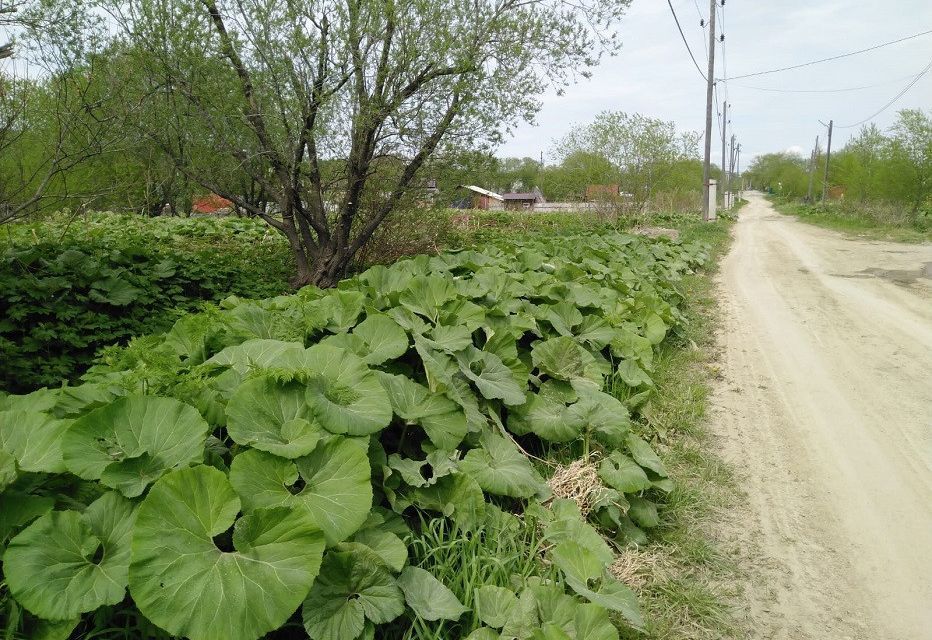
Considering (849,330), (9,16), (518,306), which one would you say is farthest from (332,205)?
(849,330)

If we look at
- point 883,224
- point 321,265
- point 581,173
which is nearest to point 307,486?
point 321,265

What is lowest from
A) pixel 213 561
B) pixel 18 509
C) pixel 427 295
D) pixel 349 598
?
pixel 349 598

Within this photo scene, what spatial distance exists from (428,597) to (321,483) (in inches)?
20.5

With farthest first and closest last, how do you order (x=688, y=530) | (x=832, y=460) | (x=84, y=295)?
(x=84, y=295) < (x=832, y=460) < (x=688, y=530)

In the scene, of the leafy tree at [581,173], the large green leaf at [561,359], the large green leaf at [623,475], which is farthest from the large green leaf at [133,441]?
the leafy tree at [581,173]

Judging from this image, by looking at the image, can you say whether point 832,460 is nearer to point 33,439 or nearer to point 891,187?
point 33,439

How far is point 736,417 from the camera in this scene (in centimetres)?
429

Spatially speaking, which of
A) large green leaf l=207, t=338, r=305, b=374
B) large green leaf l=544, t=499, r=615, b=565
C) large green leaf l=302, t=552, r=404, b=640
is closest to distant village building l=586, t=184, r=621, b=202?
large green leaf l=544, t=499, r=615, b=565

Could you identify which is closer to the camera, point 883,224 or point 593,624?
point 593,624

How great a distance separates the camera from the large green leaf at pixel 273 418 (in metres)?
1.83

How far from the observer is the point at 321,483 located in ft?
5.98

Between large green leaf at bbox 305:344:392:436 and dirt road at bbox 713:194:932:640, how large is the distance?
5.60 feet

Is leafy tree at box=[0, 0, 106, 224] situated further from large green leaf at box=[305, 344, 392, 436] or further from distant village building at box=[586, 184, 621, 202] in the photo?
distant village building at box=[586, 184, 621, 202]

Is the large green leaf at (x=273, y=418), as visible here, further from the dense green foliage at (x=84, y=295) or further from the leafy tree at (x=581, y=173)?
the leafy tree at (x=581, y=173)
